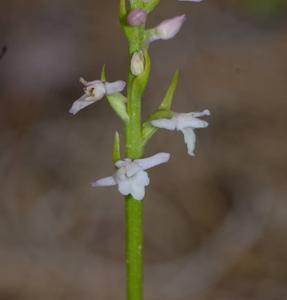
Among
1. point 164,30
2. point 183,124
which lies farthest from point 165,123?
point 164,30

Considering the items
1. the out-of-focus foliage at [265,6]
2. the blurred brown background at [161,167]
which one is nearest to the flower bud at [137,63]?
the blurred brown background at [161,167]

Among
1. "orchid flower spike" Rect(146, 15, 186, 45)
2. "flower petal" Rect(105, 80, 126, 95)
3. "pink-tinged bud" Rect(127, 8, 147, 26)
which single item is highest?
"orchid flower spike" Rect(146, 15, 186, 45)

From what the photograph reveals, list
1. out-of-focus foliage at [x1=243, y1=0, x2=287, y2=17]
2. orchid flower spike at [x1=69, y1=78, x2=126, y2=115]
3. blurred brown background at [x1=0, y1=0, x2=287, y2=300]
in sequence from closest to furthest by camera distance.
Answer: orchid flower spike at [x1=69, y1=78, x2=126, y2=115]
blurred brown background at [x1=0, y1=0, x2=287, y2=300]
out-of-focus foliage at [x1=243, y1=0, x2=287, y2=17]

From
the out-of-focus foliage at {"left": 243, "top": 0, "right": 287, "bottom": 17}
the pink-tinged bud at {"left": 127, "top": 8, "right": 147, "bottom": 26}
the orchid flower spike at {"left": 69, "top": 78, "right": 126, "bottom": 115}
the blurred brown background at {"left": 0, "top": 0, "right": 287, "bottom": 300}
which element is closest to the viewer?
the pink-tinged bud at {"left": 127, "top": 8, "right": 147, "bottom": 26}

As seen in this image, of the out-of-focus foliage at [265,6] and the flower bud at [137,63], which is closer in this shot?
the flower bud at [137,63]

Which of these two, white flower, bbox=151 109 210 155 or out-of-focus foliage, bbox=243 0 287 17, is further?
out-of-focus foliage, bbox=243 0 287 17

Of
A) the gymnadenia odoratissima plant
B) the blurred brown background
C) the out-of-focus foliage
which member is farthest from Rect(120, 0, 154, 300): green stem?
the out-of-focus foliage

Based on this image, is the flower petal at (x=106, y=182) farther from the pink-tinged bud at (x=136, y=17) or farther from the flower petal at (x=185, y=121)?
the pink-tinged bud at (x=136, y=17)

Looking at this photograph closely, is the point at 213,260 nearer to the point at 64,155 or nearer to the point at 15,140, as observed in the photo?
the point at 64,155

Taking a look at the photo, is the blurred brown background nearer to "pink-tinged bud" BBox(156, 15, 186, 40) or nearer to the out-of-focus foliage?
the out-of-focus foliage
